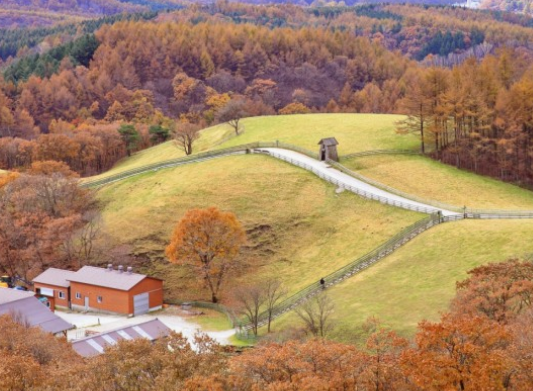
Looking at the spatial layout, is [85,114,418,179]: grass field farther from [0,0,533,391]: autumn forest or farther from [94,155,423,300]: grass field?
[94,155,423,300]: grass field

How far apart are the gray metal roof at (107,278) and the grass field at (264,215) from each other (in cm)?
337

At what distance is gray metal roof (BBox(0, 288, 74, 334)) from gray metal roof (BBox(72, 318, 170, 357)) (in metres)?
3.92

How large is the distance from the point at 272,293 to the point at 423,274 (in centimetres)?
1103

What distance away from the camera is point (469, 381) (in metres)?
27.7

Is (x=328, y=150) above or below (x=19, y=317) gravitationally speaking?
above

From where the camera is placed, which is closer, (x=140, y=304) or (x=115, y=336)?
(x=115, y=336)

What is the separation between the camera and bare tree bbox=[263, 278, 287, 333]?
178ft

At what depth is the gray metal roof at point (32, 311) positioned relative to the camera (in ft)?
176

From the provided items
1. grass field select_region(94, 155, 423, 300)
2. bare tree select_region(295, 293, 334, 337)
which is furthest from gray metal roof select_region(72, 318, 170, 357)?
grass field select_region(94, 155, 423, 300)

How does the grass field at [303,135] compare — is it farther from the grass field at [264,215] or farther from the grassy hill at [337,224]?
the grass field at [264,215]

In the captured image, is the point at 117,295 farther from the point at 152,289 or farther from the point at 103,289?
the point at 152,289

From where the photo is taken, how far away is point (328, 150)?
8262 cm

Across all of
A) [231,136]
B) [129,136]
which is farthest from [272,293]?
[129,136]


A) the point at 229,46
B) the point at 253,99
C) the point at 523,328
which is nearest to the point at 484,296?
the point at 523,328
